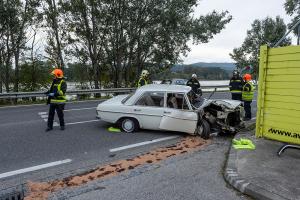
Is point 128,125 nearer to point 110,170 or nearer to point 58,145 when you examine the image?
point 58,145

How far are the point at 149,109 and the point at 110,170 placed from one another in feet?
10.8

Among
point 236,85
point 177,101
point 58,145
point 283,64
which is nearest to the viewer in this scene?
point 283,64

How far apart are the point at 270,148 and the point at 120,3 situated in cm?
1816

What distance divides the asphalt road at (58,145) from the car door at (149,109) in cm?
33

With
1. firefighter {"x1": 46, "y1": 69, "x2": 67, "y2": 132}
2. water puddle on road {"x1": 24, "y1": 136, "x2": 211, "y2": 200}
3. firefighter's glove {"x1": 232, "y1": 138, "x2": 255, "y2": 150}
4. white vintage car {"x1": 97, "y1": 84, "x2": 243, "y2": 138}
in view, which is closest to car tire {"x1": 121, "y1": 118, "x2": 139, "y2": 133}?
white vintage car {"x1": 97, "y1": 84, "x2": 243, "y2": 138}

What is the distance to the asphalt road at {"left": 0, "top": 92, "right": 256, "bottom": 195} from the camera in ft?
17.3

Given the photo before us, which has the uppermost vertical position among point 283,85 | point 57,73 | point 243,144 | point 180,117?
point 57,73

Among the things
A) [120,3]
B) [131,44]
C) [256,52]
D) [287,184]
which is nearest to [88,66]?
[131,44]

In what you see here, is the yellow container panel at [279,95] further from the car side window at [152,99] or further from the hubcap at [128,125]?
the hubcap at [128,125]

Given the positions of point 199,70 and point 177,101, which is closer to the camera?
point 177,101

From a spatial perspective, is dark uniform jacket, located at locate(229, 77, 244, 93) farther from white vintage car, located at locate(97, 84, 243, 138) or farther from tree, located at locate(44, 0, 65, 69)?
tree, located at locate(44, 0, 65, 69)

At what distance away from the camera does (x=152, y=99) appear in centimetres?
840

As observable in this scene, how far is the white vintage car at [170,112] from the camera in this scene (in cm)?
802

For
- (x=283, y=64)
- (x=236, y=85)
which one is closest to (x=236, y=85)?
(x=236, y=85)
